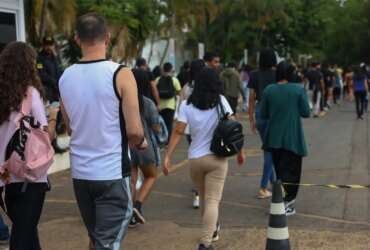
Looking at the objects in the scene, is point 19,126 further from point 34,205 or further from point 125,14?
point 125,14

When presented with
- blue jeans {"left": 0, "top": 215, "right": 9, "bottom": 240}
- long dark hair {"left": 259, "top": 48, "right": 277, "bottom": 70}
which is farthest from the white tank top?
long dark hair {"left": 259, "top": 48, "right": 277, "bottom": 70}

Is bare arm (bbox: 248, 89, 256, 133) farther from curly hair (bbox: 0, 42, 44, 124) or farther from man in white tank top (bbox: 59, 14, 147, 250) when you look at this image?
man in white tank top (bbox: 59, 14, 147, 250)

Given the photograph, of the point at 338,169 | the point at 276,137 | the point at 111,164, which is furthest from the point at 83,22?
the point at 338,169

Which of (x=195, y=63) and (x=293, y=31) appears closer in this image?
(x=195, y=63)

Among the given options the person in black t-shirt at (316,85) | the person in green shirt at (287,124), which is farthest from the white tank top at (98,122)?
the person in black t-shirt at (316,85)

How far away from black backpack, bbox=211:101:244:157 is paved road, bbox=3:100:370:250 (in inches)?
37.6

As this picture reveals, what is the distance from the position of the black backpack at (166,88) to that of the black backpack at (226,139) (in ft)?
22.9

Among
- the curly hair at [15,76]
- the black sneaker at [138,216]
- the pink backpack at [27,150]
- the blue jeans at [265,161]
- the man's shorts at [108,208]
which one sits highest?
the curly hair at [15,76]

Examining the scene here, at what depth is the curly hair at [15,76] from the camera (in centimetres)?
456

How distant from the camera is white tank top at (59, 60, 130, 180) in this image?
391 cm

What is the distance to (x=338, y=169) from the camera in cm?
1070

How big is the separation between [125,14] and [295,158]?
1067 cm

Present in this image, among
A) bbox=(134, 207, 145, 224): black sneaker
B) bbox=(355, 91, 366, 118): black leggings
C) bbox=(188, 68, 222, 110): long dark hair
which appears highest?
bbox=(188, 68, 222, 110): long dark hair

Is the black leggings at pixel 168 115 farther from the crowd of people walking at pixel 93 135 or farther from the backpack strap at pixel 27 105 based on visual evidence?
the backpack strap at pixel 27 105
